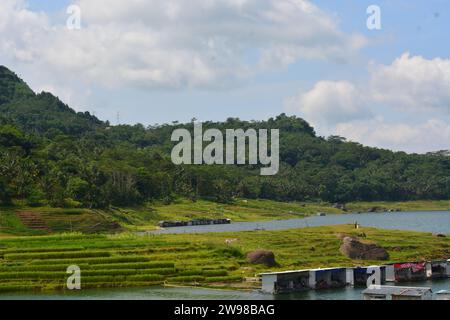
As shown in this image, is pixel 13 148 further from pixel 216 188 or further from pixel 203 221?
pixel 216 188

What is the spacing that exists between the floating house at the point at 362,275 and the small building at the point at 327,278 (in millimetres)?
616

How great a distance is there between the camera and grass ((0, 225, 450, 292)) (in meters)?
62.4

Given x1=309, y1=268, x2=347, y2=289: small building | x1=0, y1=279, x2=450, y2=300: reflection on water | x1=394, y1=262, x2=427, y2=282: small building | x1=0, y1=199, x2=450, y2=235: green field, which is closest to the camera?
x1=0, y1=279, x2=450, y2=300: reflection on water

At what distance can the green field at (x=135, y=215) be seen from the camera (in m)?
103

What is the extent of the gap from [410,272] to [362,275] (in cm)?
657

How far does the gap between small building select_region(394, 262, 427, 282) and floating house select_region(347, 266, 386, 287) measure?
3.05 metres

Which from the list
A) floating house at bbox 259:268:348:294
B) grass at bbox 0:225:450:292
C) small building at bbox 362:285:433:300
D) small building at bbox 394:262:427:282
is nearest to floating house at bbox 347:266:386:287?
floating house at bbox 259:268:348:294

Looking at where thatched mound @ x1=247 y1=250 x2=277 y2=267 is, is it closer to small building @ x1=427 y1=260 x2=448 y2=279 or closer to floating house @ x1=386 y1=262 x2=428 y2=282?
floating house @ x1=386 y1=262 x2=428 y2=282

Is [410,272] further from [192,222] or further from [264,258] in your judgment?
[192,222]

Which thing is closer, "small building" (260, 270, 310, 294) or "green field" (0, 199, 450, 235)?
"small building" (260, 270, 310, 294)
